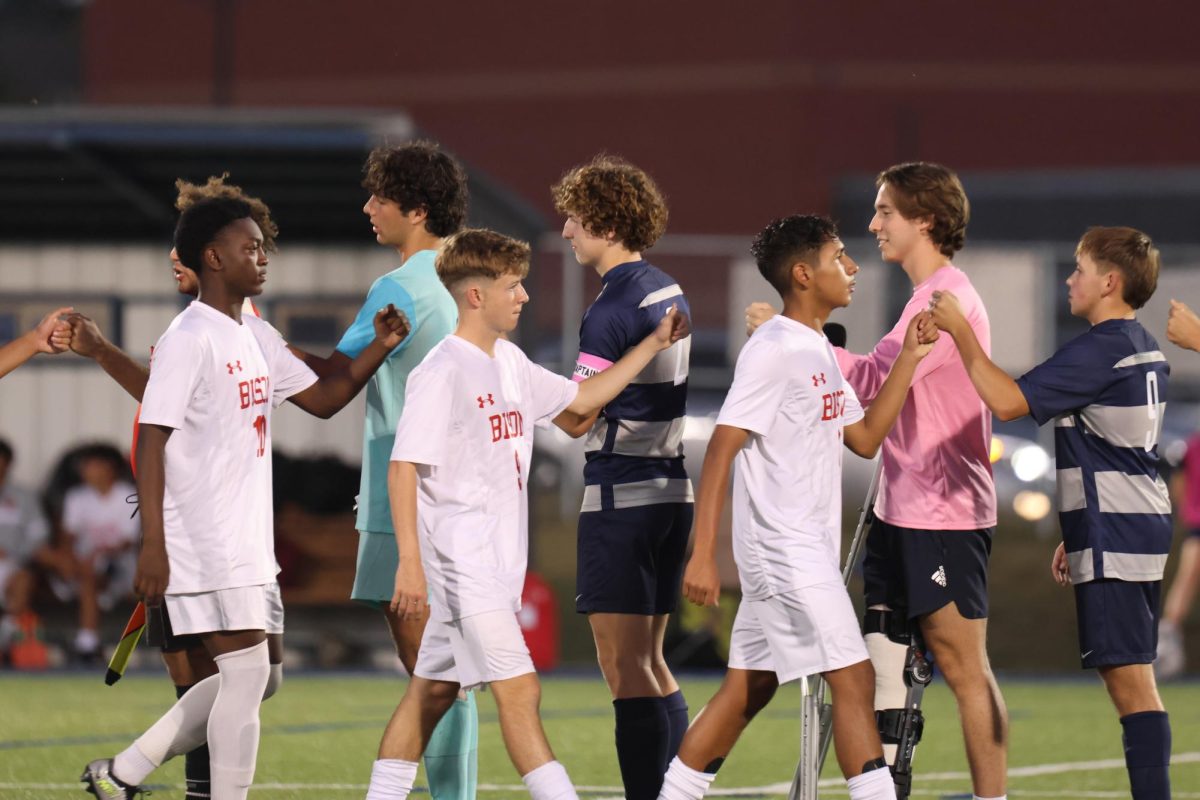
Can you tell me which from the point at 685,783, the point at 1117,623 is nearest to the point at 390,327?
the point at 685,783

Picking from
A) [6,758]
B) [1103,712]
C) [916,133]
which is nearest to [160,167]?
[6,758]

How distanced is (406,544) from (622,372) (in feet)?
3.01

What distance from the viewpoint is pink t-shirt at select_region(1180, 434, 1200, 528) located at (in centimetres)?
1426

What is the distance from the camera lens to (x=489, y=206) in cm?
1426

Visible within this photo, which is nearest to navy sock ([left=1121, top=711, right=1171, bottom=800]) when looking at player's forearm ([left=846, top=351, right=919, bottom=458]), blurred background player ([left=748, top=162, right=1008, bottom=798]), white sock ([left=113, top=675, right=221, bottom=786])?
blurred background player ([left=748, top=162, right=1008, bottom=798])

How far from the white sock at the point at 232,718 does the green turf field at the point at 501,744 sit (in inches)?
72.6

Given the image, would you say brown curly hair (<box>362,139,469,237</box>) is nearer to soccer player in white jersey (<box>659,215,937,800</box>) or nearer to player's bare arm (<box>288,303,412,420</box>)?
player's bare arm (<box>288,303,412,420</box>)

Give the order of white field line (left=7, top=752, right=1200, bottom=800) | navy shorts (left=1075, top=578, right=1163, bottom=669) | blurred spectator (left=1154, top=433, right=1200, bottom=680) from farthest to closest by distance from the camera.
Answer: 1. blurred spectator (left=1154, top=433, right=1200, bottom=680)
2. white field line (left=7, top=752, right=1200, bottom=800)
3. navy shorts (left=1075, top=578, right=1163, bottom=669)

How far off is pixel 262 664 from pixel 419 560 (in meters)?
0.63

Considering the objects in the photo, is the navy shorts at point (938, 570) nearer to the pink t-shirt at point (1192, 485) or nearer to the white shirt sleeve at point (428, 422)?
the white shirt sleeve at point (428, 422)

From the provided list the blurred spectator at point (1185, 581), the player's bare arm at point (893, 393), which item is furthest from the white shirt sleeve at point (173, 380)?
the blurred spectator at point (1185, 581)

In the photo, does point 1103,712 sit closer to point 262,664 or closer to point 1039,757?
point 1039,757

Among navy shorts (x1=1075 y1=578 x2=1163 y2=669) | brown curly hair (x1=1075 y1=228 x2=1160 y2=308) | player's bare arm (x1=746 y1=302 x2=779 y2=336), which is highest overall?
→ brown curly hair (x1=1075 y1=228 x2=1160 y2=308)

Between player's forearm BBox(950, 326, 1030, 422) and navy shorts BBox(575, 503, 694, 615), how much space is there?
3.39ft
